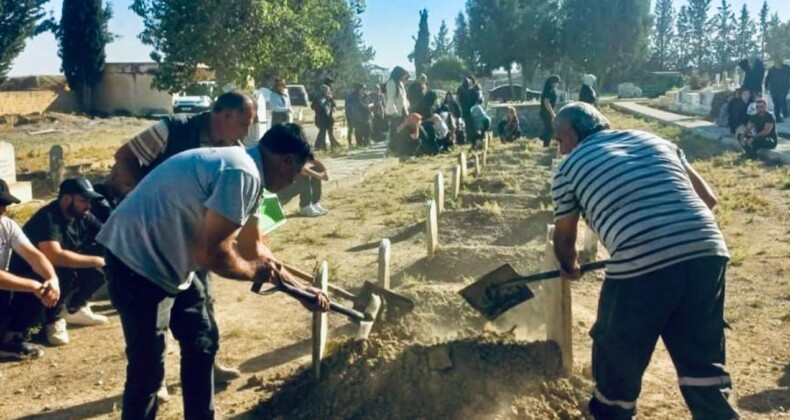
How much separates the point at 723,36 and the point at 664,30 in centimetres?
579

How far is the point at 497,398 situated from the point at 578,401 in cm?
45

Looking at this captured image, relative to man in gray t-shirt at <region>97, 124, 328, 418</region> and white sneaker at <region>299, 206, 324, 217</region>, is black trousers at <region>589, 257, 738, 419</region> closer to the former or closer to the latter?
man in gray t-shirt at <region>97, 124, 328, 418</region>

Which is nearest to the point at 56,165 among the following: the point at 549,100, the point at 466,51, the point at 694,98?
the point at 549,100

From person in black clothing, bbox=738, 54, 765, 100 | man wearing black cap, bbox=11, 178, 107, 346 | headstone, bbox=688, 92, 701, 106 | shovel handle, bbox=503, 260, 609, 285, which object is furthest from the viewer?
headstone, bbox=688, 92, 701, 106

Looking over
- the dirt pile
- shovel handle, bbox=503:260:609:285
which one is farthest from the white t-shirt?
shovel handle, bbox=503:260:609:285

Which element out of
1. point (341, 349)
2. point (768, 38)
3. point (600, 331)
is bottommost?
point (341, 349)

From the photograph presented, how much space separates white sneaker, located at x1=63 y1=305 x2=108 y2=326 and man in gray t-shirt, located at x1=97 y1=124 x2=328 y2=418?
2683 mm

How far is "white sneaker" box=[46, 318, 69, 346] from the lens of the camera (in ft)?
18.3

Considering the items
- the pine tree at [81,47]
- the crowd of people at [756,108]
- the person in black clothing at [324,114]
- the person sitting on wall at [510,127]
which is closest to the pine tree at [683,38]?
the pine tree at [81,47]

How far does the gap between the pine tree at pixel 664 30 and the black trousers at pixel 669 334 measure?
72.4 m

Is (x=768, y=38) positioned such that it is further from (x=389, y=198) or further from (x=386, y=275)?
(x=386, y=275)

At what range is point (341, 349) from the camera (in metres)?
4.69

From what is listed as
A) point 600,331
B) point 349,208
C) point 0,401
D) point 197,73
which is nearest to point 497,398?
point 600,331

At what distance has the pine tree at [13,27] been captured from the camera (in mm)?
32781
